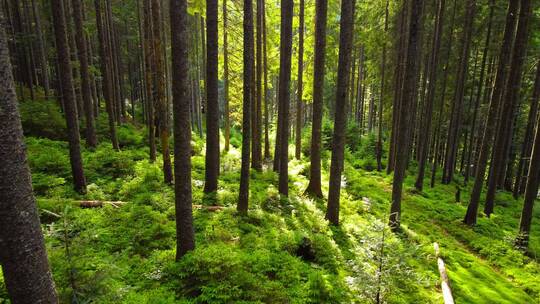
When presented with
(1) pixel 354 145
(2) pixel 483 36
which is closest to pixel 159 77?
(2) pixel 483 36

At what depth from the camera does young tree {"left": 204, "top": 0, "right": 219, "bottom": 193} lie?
402 inches

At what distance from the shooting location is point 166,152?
1251 centimetres

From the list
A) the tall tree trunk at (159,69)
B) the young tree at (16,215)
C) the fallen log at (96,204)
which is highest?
the tall tree trunk at (159,69)

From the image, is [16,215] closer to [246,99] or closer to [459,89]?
[246,99]

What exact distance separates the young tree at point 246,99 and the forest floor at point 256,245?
2.54 ft

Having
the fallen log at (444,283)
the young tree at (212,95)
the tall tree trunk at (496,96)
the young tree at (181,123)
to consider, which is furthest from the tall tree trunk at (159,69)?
the tall tree trunk at (496,96)

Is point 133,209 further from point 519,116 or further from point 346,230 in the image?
point 519,116

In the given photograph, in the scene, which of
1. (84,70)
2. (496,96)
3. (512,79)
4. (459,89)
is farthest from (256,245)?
(459,89)

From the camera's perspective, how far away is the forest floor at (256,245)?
589 centimetres

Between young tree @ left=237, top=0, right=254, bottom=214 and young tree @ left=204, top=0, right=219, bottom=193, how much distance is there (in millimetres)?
1460

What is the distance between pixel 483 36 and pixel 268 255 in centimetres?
2181

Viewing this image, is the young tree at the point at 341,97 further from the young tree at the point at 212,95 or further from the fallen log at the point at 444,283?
the young tree at the point at 212,95

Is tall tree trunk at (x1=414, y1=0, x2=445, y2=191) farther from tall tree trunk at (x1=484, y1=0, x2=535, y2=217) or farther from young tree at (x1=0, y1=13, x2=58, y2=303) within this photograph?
young tree at (x1=0, y1=13, x2=58, y2=303)

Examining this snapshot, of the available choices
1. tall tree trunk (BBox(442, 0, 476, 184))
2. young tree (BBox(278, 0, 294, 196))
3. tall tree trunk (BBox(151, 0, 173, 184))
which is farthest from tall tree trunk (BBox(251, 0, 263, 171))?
tall tree trunk (BBox(442, 0, 476, 184))
